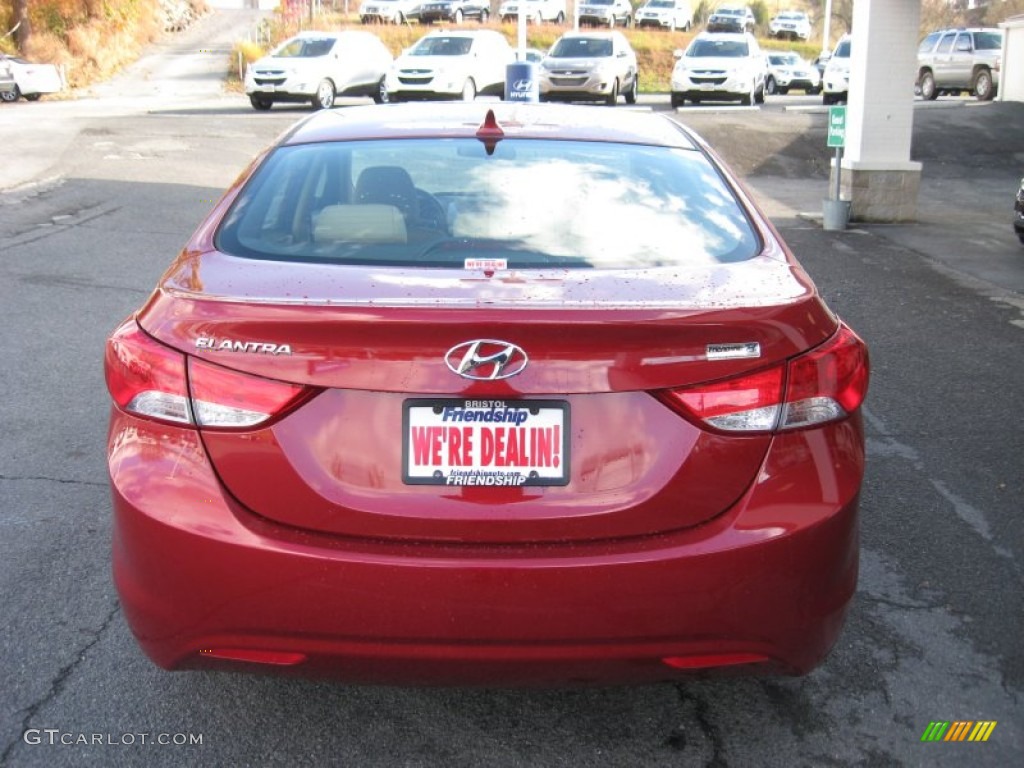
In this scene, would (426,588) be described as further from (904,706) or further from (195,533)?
(904,706)

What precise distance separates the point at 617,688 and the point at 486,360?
1334 millimetres

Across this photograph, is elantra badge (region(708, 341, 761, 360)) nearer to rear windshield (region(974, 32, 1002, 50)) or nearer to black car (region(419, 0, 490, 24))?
rear windshield (region(974, 32, 1002, 50))

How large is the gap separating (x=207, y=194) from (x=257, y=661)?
12.7 m

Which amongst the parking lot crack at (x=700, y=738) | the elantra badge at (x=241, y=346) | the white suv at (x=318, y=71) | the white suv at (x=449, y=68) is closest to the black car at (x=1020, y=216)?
the parking lot crack at (x=700, y=738)

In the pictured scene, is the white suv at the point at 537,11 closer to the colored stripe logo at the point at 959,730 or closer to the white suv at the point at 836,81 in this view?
the white suv at the point at 836,81

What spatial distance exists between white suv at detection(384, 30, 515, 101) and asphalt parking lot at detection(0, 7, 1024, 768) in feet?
55.6

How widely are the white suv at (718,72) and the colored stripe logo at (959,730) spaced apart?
81.1 ft

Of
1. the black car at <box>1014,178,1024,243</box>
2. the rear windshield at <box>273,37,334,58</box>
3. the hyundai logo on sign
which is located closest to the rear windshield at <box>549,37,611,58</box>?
the rear windshield at <box>273,37,334,58</box>

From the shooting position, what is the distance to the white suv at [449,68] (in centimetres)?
2622

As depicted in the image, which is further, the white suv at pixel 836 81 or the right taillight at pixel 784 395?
the white suv at pixel 836 81

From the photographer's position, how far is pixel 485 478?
259cm

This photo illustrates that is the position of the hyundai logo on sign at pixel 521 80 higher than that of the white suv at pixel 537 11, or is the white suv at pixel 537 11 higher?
the white suv at pixel 537 11

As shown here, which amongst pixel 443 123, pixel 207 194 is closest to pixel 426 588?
pixel 443 123

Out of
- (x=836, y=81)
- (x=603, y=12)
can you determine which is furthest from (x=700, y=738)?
(x=603, y=12)
